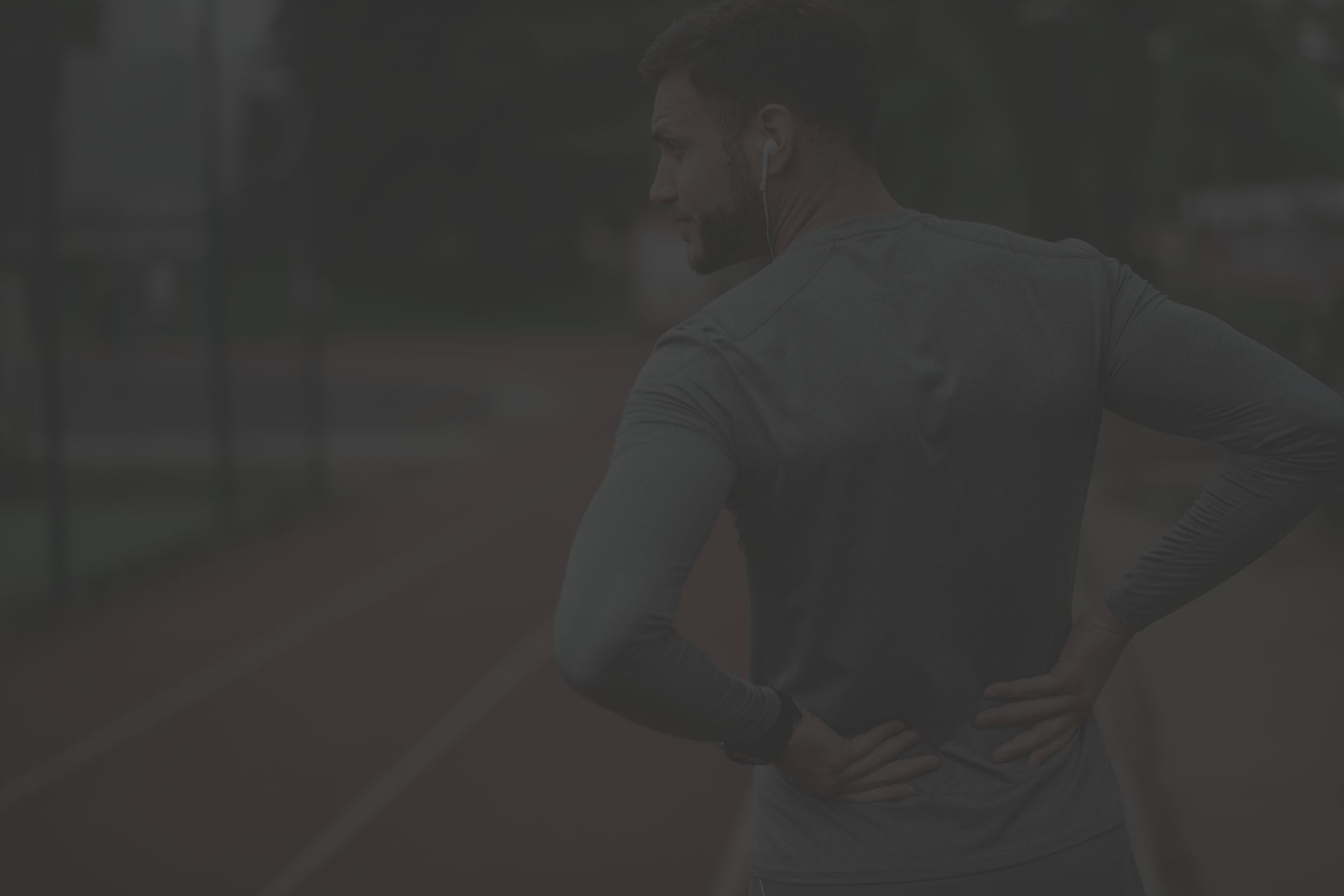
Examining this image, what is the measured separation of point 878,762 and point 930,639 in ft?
0.48

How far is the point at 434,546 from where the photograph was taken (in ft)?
35.8

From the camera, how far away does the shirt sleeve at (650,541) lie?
4.61ft

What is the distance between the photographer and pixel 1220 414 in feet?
5.41

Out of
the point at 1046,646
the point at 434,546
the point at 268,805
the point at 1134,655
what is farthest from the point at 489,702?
the point at 1046,646

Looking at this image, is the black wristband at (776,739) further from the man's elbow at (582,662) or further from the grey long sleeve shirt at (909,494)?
the man's elbow at (582,662)

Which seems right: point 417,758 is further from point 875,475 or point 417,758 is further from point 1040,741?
point 875,475

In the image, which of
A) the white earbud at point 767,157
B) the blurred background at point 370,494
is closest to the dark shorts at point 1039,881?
the white earbud at point 767,157

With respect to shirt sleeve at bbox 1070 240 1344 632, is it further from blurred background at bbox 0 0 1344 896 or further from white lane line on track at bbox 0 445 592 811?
white lane line on track at bbox 0 445 592 811

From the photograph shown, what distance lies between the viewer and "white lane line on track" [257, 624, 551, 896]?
16.4 feet

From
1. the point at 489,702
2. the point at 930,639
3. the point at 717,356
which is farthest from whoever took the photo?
the point at 489,702

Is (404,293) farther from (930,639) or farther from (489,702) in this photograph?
(930,639)

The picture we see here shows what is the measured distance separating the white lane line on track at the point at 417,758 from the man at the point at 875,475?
11.8ft

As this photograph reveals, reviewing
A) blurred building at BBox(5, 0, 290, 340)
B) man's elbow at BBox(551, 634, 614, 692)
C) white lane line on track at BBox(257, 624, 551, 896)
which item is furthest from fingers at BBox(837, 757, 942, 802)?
blurred building at BBox(5, 0, 290, 340)

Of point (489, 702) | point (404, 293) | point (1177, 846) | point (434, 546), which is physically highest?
point (1177, 846)
